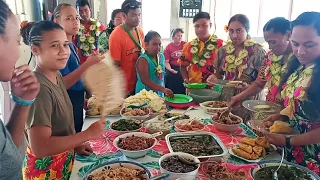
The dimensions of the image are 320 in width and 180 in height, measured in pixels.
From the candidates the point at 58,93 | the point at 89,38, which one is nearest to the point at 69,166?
the point at 58,93

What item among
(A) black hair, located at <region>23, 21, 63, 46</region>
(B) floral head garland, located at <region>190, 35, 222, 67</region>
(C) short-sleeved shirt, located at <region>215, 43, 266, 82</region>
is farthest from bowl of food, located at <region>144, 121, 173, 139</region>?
(B) floral head garland, located at <region>190, 35, 222, 67</region>

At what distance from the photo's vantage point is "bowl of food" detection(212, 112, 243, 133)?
177 cm

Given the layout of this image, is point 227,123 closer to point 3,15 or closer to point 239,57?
point 239,57

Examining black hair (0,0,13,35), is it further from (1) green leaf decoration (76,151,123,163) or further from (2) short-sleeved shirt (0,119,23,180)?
(1) green leaf decoration (76,151,123,163)

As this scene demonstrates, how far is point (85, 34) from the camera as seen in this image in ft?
11.9

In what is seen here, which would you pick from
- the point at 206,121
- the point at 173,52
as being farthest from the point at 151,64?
the point at 173,52

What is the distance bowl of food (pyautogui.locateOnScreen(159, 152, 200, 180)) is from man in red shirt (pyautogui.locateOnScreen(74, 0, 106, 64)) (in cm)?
256

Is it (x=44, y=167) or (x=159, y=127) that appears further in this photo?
(x=159, y=127)

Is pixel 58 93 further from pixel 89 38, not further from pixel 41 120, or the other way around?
pixel 89 38

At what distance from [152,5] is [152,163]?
15.6ft

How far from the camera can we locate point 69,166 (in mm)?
1543

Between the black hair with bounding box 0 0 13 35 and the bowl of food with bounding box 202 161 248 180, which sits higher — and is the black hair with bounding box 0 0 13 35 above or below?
above

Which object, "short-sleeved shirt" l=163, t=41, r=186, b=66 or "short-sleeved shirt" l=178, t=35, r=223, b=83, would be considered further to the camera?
"short-sleeved shirt" l=163, t=41, r=186, b=66

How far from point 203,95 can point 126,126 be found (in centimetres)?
97
